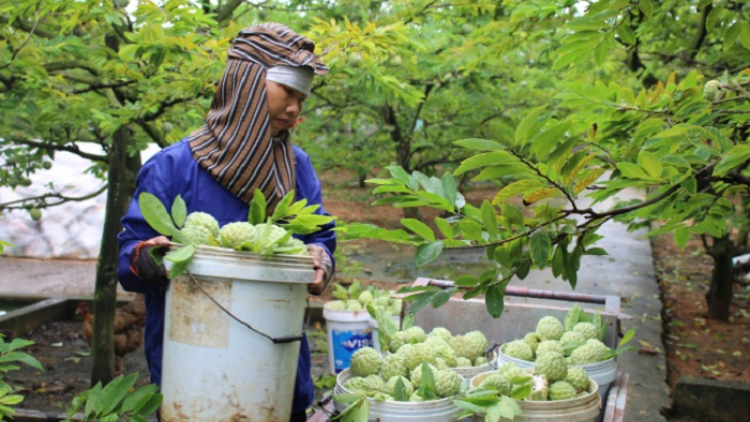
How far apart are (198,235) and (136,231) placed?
1.25 feet

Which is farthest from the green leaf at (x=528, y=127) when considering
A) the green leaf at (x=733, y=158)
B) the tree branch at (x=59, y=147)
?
the tree branch at (x=59, y=147)

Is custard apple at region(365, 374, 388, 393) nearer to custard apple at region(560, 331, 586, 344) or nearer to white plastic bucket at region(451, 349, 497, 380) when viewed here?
white plastic bucket at region(451, 349, 497, 380)

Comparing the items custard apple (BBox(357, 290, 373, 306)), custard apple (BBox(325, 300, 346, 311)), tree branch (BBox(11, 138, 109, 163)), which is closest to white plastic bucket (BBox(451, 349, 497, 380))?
custard apple (BBox(325, 300, 346, 311))

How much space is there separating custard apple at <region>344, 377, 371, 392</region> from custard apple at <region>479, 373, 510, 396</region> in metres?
0.34

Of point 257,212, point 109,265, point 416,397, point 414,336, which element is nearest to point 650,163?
point 416,397

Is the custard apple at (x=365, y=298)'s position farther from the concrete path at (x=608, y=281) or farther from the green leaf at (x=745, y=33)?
the green leaf at (x=745, y=33)

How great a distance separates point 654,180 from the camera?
164 centimetres

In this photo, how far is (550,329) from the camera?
298 centimetres

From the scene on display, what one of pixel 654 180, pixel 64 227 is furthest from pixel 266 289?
pixel 64 227

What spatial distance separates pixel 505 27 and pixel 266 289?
165 inches

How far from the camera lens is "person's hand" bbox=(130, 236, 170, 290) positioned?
2.25m

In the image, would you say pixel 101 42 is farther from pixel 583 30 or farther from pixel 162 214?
pixel 583 30

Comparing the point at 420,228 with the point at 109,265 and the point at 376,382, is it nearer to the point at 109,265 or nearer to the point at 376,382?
the point at 376,382

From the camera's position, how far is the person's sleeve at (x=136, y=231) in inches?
96.4
